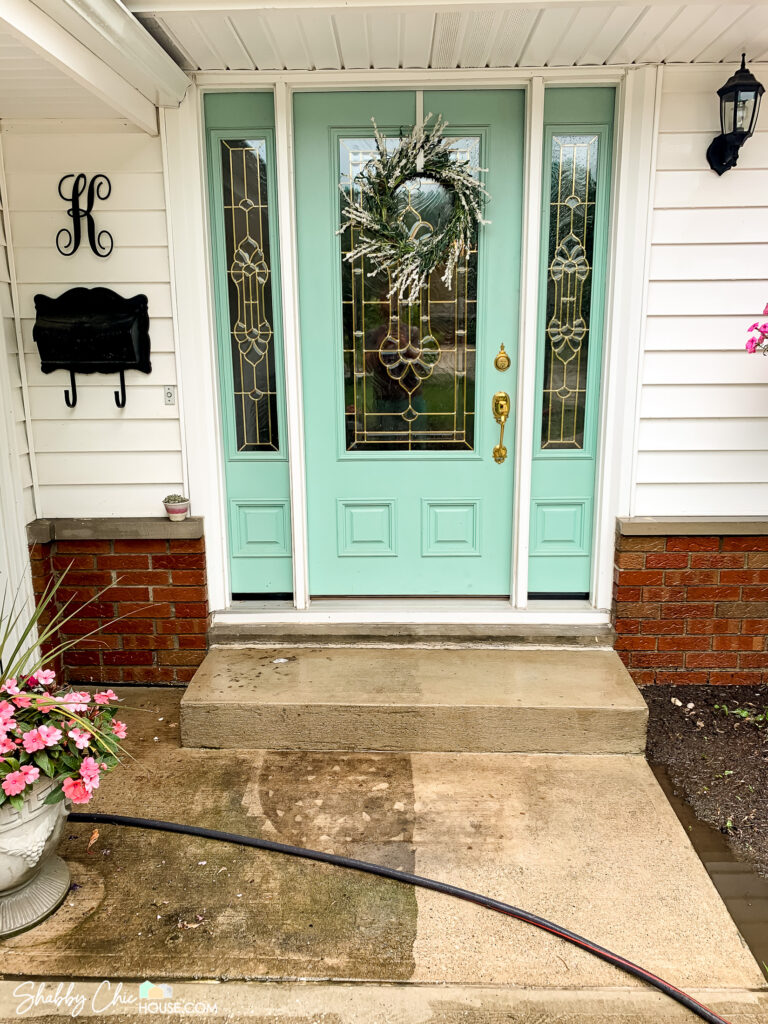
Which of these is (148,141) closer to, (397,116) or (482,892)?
(397,116)

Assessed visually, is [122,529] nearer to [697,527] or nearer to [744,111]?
[697,527]

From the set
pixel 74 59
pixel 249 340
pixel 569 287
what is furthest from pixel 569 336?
pixel 74 59

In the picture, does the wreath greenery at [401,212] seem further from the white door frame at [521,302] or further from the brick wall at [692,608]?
the brick wall at [692,608]

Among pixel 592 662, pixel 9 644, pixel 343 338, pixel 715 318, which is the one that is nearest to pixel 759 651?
pixel 592 662

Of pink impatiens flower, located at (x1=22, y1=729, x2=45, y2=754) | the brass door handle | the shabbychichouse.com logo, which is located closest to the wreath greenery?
the brass door handle

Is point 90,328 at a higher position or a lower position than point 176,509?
higher

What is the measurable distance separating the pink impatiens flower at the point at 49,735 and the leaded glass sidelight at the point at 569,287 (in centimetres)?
227

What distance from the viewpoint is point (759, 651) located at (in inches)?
135

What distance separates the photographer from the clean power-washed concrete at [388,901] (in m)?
1.92

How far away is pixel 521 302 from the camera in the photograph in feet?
10.5

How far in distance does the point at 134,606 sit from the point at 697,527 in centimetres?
254

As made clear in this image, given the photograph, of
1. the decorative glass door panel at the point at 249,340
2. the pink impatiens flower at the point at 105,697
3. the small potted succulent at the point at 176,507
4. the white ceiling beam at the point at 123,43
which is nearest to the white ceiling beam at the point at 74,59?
the white ceiling beam at the point at 123,43

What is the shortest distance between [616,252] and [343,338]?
1202mm

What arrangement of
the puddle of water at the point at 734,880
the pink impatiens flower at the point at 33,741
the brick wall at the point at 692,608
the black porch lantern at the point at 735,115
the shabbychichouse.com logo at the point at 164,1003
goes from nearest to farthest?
the shabbychichouse.com logo at the point at 164,1003
the pink impatiens flower at the point at 33,741
the puddle of water at the point at 734,880
the black porch lantern at the point at 735,115
the brick wall at the point at 692,608
